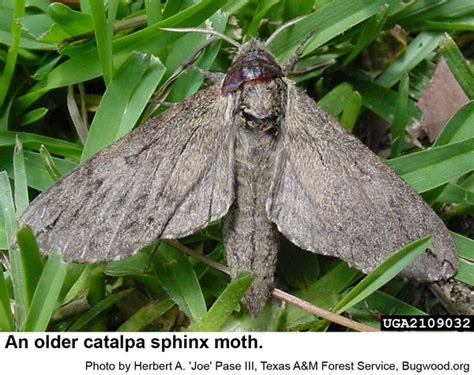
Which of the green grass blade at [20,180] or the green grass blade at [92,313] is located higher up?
the green grass blade at [20,180]

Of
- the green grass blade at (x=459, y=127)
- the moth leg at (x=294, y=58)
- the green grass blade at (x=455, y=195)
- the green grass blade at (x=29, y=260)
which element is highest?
the moth leg at (x=294, y=58)

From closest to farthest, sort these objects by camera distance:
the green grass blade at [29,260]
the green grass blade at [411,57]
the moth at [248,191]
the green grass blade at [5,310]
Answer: the green grass blade at [29,260] → the green grass blade at [5,310] → the moth at [248,191] → the green grass blade at [411,57]

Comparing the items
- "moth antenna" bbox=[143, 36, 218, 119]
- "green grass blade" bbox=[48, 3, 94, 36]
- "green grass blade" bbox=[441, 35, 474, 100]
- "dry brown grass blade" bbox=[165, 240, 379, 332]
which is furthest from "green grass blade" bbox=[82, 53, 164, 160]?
"green grass blade" bbox=[441, 35, 474, 100]

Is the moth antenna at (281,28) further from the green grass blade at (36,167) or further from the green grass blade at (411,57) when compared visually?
the green grass blade at (36,167)

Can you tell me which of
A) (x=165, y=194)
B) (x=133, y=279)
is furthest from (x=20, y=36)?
(x=133, y=279)

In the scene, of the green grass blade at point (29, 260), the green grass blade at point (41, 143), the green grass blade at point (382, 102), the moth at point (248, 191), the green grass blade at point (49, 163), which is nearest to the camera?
the green grass blade at point (29, 260)

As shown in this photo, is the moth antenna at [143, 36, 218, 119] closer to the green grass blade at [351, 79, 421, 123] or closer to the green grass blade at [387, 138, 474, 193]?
the green grass blade at [351, 79, 421, 123]

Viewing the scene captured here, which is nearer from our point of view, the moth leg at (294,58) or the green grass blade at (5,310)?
the green grass blade at (5,310)

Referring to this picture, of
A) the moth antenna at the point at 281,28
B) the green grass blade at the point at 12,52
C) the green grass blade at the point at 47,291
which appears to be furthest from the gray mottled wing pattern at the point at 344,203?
the green grass blade at the point at 12,52
